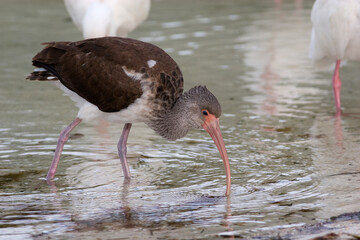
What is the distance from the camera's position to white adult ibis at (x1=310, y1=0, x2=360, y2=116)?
7.47m

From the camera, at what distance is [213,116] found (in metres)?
5.47

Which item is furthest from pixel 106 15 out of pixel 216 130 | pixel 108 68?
pixel 216 130

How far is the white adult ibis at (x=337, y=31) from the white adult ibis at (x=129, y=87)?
8.32 feet

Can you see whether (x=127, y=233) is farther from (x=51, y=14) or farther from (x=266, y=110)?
(x=51, y=14)

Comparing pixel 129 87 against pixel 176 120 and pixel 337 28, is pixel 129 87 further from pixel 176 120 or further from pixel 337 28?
pixel 337 28

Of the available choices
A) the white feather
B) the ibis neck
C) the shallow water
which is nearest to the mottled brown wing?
the ibis neck

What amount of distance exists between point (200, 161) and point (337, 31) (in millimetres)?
2449

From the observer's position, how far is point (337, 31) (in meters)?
7.60

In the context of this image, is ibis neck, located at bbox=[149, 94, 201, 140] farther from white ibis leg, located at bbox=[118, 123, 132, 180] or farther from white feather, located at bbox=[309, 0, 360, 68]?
white feather, located at bbox=[309, 0, 360, 68]

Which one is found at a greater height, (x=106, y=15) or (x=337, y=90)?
(x=106, y=15)

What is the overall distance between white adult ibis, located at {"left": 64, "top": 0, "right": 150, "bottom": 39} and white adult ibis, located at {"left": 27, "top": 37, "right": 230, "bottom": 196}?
2565 millimetres

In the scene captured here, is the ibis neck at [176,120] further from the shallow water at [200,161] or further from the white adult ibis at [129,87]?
the shallow water at [200,161]

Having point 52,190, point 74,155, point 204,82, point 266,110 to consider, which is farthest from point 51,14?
point 52,190

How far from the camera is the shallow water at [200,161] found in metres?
4.61
